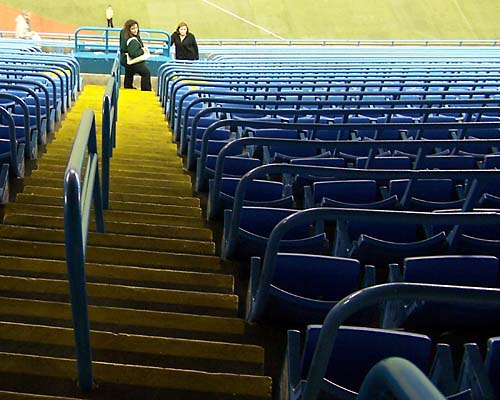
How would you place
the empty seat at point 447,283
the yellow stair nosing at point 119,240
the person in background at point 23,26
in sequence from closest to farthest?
the empty seat at point 447,283 < the yellow stair nosing at point 119,240 < the person in background at point 23,26

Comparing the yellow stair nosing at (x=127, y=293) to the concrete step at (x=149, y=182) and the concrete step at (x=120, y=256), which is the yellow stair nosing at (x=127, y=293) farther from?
the concrete step at (x=149, y=182)

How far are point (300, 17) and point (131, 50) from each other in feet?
35.6

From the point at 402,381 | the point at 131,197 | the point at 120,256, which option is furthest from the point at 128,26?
the point at 402,381

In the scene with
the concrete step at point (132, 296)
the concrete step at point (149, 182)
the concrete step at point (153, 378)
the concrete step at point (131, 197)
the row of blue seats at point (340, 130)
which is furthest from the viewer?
the row of blue seats at point (340, 130)

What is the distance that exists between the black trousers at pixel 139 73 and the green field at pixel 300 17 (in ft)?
26.4

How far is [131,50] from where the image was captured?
966 cm

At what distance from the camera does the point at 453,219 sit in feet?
7.87

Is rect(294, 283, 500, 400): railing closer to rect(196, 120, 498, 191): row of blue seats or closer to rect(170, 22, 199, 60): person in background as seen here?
rect(196, 120, 498, 191): row of blue seats

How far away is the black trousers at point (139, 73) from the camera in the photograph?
10.2 m

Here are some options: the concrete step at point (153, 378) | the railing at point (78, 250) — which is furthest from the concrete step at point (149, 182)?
the concrete step at point (153, 378)

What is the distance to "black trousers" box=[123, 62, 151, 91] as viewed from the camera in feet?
33.4

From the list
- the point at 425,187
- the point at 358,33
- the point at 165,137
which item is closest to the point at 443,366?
the point at 425,187

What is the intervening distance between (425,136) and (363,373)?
3675 millimetres

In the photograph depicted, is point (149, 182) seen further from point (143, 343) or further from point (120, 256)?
point (143, 343)
